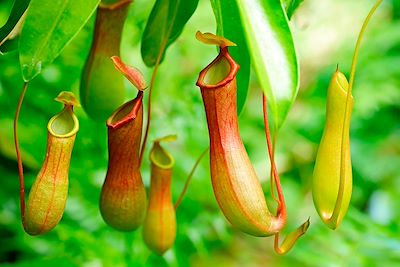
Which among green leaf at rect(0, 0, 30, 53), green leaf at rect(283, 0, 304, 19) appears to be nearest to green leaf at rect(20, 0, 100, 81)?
green leaf at rect(0, 0, 30, 53)

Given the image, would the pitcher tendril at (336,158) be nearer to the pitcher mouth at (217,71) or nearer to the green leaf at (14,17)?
the pitcher mouth at (217,71)

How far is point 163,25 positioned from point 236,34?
0.14m

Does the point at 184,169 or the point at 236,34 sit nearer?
the point at 236,34

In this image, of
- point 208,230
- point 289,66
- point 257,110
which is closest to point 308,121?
point 257,110

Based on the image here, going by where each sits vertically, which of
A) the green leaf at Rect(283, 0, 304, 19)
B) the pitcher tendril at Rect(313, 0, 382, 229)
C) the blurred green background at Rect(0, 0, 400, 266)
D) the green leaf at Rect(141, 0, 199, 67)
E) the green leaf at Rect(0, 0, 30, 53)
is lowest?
the blurred green background at Rect(0, 0, 400, 266)

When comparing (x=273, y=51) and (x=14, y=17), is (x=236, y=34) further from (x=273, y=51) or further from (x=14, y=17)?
→ (x=14, y=17)

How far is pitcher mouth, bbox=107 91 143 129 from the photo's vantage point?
85 cm

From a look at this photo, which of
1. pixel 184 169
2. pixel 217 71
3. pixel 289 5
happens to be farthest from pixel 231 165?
pixel 184 169

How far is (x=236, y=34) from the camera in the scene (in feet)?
2.72

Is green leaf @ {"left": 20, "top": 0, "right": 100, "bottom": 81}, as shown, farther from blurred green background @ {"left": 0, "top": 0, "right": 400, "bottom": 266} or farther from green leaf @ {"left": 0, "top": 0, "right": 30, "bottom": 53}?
blurred green background @ {"left": 0, "top": 0, "right": 400, "bottom": 266}

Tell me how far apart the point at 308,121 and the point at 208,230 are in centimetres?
92

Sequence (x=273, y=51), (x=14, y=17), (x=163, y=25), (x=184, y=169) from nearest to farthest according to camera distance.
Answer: (x=273, y=51) < (x=14, y=17) < (x=163, y=25) < (x=184, y=169)

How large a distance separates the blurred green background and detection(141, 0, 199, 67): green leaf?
0.43 meters

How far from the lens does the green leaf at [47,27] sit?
0.73m
